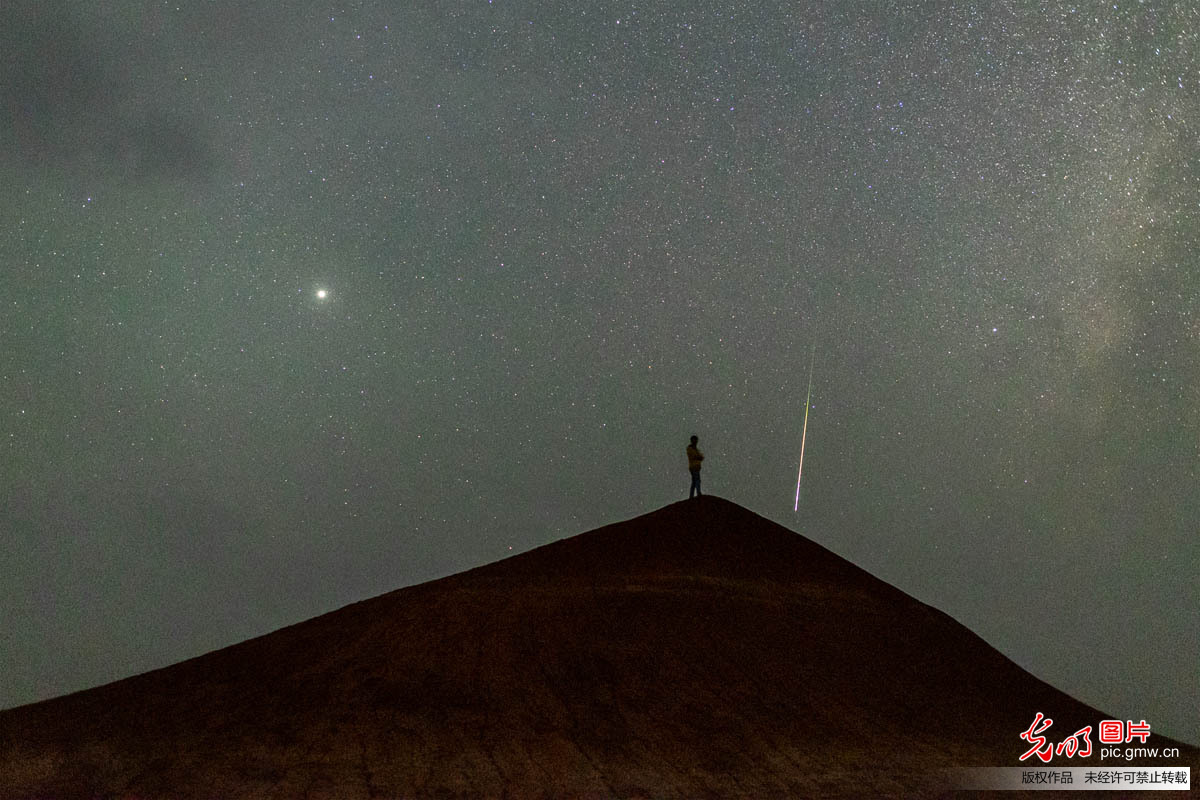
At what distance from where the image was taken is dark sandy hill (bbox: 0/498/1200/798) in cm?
1145

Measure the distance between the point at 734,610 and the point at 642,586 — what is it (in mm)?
2180

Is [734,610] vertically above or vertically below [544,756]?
above

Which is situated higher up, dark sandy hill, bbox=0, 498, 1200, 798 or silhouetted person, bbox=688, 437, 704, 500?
silhouetted person, bbox=688, 437, 704, 500

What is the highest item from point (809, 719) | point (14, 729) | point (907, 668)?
point (907, 668)

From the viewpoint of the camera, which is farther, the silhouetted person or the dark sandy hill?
the silhouetted person

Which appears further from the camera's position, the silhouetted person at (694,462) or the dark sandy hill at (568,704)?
the silhouetted person at (694,462)

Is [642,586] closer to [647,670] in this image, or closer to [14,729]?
[647,670]

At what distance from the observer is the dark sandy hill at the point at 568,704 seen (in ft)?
37.6

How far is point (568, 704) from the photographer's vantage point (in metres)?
13.9

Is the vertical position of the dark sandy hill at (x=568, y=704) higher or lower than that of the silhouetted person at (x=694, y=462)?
lower

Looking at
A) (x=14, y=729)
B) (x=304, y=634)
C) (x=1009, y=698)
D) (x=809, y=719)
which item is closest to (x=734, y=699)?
(x=809, y=719)

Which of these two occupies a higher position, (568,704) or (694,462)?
(694,462)

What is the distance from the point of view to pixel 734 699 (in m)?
14.6

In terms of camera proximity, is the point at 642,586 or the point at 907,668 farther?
the point at 642,586
